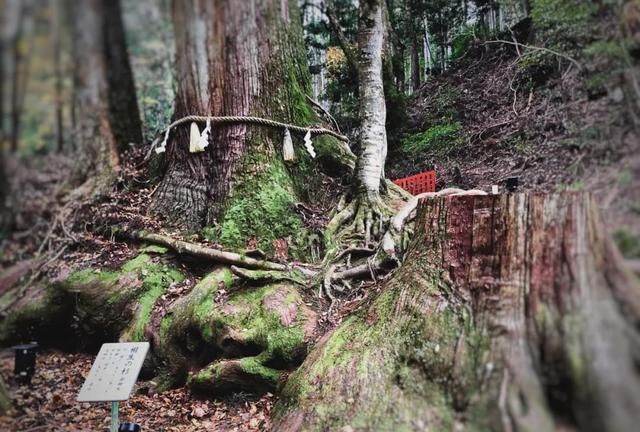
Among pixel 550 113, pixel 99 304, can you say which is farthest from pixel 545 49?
pixel 99 304

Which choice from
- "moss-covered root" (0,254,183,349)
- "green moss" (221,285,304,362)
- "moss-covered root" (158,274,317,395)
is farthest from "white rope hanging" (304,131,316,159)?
"moss-covered root" (0,254,183,349)

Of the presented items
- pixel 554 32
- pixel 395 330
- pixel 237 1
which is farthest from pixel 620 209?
pixel 237 1

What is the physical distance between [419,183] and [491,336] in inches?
96.7

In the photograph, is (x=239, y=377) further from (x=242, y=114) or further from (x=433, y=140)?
(x=433, y=140)

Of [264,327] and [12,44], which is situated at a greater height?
[12,44]

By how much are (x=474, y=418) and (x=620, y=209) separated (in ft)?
3.56

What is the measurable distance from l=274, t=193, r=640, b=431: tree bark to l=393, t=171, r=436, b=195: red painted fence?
117cm

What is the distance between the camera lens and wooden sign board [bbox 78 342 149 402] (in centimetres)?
260

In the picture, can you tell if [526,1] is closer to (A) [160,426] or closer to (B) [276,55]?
(B) [276,55]

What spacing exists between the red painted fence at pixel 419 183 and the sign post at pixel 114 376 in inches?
108

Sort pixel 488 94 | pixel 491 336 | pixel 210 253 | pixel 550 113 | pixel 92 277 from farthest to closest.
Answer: pixel 210 253 < pixel 92 277 < pixel 488 94 < pixel 550 113 < pixel 491 336

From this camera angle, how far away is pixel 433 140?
161 inches

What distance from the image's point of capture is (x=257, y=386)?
3391 mm

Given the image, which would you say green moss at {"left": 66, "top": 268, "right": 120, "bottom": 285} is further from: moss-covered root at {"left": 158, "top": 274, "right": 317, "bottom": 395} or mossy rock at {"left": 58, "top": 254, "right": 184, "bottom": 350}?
moss-covered root at {"left": 158, "top": 274, "right": 317, "bottom": 395}
